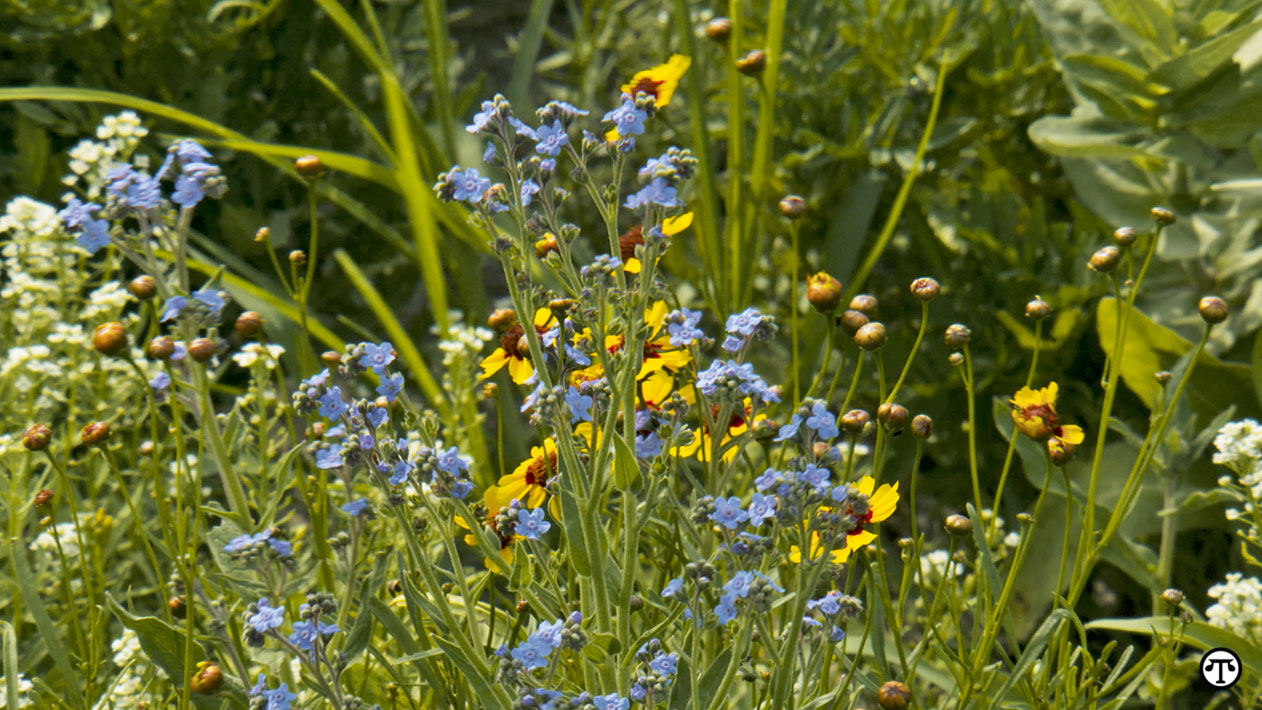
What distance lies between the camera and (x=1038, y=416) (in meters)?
0.85

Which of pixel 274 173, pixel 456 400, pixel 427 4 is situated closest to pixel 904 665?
pixel 456 400

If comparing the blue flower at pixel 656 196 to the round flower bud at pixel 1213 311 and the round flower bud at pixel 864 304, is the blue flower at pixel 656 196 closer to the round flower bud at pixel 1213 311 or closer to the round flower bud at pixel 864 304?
the round flower bud at pixel 864 304

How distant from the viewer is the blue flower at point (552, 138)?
76 cm

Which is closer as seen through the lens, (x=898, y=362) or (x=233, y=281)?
(x=233, y=281)

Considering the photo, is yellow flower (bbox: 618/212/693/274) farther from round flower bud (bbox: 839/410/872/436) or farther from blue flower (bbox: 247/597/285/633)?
blue flower (bbox: 247/597/285/633)

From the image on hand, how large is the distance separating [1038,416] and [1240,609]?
0.40m

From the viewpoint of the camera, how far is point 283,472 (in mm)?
851

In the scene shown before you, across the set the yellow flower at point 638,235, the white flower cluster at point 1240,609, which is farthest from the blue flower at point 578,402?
the white flower cluster at point 1240,609

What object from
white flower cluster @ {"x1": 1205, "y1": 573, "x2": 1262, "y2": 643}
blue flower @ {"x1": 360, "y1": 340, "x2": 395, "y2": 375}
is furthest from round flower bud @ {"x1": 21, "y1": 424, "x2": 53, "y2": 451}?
white flower cluster @ {"x1": 1205, "y1": 573, "x2": 1262, "y2": 643}

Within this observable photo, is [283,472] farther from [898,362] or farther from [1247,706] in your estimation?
[898,362]

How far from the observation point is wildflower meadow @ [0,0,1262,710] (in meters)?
0.79

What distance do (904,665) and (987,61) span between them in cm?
119

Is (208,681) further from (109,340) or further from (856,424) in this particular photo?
(856,424)

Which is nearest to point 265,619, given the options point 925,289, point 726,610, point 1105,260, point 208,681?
point 208,681
